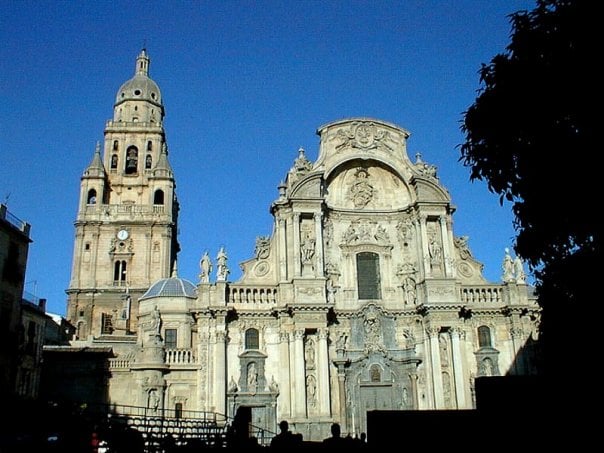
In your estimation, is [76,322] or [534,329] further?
[76,322]

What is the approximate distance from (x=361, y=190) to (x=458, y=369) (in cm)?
1105

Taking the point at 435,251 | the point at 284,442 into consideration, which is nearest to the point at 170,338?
the point at 435,251

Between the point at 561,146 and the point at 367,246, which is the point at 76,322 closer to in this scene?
the point at 367,246

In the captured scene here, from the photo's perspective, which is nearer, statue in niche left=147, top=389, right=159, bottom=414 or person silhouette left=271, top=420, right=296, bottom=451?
person silhouette left=271, top=420, right=296, bottom=451

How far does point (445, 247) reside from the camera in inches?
1299

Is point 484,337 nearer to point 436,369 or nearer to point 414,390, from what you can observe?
point 436,369

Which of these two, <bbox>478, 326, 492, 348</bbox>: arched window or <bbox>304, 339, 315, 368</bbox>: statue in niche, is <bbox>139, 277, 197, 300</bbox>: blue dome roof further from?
<bbox>478, 326, 492, 348</bbox>: arched window

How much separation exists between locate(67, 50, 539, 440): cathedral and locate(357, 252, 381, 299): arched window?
0.06 metres

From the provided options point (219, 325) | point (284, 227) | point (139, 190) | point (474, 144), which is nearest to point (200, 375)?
point (219, 325)

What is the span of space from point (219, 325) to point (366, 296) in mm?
8091

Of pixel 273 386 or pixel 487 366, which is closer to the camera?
pixel 273 386

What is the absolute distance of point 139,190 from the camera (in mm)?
58906

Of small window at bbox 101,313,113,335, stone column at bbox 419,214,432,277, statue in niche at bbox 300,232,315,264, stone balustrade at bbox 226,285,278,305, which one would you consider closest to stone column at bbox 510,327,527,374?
stone column at bbox 419,214,432,277

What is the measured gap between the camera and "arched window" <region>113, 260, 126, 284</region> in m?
53.5
